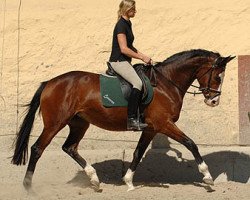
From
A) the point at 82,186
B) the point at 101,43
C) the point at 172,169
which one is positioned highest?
the point at 101,43

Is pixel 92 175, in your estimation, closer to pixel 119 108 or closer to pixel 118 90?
pixel 119 108

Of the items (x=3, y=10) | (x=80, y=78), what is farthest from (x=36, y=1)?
(x=80, y=78)

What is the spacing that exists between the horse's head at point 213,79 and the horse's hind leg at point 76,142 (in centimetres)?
185

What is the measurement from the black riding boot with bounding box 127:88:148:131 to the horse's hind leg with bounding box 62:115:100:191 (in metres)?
0.93

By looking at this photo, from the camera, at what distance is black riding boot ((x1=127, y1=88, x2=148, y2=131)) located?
321 inches

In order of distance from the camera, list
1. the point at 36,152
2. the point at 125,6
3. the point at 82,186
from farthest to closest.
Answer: the point at 82,186
the point at 36,152
the point at 125,6

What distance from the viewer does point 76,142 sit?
8992mm

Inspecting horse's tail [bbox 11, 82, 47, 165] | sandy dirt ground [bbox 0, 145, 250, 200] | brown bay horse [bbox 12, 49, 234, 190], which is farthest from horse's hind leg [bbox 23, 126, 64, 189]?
sandy dirt ground [bbox 0, 145, 250, 200]

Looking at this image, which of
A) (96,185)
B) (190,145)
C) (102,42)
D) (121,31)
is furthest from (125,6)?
(96,185)

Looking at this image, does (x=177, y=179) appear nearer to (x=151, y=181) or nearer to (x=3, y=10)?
(x=151, y=181)

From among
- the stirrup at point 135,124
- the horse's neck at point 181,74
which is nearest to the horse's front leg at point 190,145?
the stirrup at point 135,124

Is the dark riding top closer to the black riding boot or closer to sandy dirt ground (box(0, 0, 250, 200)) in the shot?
the black riding boot

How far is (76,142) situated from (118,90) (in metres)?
1.16

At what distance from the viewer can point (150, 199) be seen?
7.83 meters
